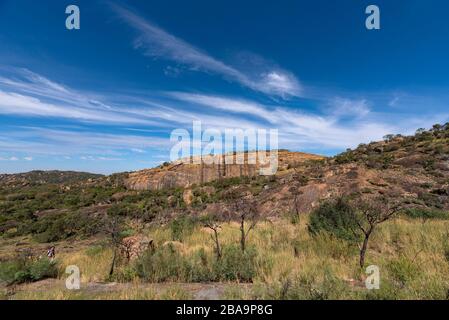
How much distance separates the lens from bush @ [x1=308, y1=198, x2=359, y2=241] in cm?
775

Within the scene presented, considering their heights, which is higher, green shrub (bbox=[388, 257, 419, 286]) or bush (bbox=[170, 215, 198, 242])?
green shrub (bbox=[388, 257, 419, 286])

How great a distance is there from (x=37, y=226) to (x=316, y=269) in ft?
82.9

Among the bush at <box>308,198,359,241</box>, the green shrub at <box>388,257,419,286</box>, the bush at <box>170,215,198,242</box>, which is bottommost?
the bush at <box>170,215,198,242</box>

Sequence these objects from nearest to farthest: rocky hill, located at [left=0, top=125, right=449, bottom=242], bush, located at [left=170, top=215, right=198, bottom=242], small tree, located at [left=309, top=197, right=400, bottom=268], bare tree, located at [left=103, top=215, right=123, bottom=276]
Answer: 1. bare tree, located at [left=103, top=215, right=123, bottom=276]
2. small tree, located at [left=309, top=197, right=400, bottom=268]
3. bush, located at [left=170, top=215, right=198, bottom=242]
4. rocky hill, located at [left=0, top=125, right=449, bottom=242]

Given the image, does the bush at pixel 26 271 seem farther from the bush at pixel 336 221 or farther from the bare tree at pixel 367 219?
the bush at pixel 336 221

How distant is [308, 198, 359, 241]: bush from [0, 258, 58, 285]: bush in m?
7.02

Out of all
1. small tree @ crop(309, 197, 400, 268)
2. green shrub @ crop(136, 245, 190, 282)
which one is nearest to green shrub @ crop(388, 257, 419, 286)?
small tree @ crop(309, 197, 400, 268)

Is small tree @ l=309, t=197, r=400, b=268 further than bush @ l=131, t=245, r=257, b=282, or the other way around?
small tree @ l=309, t=197, r=400, b=268

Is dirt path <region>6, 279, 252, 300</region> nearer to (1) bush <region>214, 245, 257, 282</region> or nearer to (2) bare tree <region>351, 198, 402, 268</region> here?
(1) bush <region>214, 245, 257, 282</region>

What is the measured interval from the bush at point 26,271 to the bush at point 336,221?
7.02 m

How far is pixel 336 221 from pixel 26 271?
8.18 metres

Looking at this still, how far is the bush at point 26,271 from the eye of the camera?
19.8 ft

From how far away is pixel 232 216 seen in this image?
54.1ft
